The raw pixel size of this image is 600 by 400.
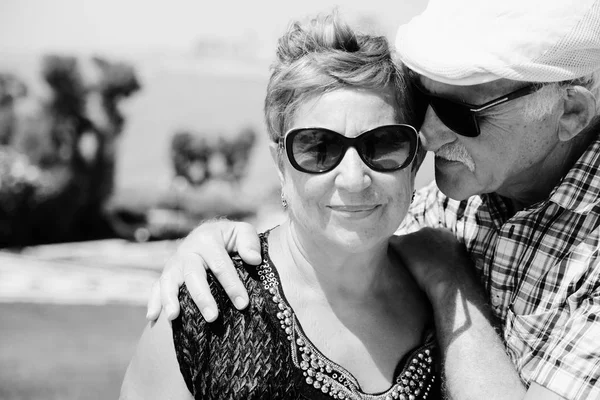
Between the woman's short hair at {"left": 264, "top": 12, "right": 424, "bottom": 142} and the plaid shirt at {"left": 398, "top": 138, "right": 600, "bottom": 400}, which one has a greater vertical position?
the woman's short hair at {"left": 264, "top": 12, "right": 424, "bottom": 142}

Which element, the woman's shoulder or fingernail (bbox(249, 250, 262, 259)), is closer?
the woman's shoulder

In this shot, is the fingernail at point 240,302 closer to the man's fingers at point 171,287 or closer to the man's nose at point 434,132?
the man's fingers at point 171,287

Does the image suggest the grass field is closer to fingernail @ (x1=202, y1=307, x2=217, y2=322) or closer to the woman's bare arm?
the woman's bare arm

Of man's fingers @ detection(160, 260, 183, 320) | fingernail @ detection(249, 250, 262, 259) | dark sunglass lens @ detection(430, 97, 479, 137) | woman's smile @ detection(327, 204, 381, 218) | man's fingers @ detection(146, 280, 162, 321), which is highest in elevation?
dark sunglass lens @ detection(430, 97, 479, 137)

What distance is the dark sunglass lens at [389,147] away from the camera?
7.05 feet

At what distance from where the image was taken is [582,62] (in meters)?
2.19

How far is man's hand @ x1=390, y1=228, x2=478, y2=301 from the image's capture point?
246 centimetres

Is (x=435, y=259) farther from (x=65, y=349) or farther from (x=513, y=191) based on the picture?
(x=65, y=349)

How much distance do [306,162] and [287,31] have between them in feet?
1.54

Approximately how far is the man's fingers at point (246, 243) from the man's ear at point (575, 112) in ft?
3.58

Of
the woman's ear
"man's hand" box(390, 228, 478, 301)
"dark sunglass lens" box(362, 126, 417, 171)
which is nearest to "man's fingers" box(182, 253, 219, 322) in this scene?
the woman's ear

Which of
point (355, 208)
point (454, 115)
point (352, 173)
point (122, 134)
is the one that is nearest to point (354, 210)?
point (355, 208)

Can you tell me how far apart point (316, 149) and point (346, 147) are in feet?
0.31

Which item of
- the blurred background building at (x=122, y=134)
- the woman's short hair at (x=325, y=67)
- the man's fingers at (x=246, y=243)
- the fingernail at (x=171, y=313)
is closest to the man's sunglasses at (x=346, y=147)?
the woman's short hair at (x=325, y=67)
